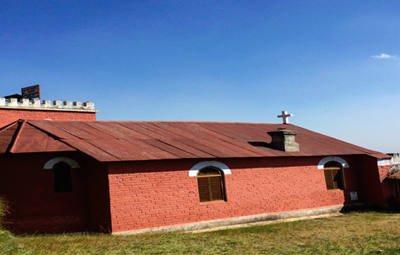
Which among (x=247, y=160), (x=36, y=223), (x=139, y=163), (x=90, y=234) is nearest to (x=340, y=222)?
(x=247, y=160)

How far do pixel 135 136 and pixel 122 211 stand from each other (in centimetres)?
435

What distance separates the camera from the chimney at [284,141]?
18.1 m

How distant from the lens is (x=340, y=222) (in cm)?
1562

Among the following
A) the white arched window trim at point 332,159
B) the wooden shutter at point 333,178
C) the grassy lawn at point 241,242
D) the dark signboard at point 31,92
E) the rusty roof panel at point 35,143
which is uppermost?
the dark signboard at point 31,92

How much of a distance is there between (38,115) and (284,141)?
16.3 m

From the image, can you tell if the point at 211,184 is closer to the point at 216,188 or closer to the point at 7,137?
the point at 216,188

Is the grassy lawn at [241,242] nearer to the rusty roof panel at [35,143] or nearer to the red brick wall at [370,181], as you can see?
the rusty roof panel at [35,143]

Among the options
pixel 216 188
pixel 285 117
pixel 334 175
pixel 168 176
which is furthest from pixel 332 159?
pixel 168 176

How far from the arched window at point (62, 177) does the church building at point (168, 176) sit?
1.3 inches

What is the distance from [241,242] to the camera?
11406 millimetres

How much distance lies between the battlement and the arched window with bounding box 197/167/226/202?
50.5ft

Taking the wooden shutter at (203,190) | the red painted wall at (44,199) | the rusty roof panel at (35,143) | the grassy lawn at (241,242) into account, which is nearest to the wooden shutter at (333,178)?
the grassy lawn at (241,242)

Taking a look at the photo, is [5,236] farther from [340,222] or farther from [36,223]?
[340,222]

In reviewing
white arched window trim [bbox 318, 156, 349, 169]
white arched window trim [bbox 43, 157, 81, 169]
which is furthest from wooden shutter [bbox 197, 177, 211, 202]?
white arched window trim [bbox 318, 156, 349, 169]
